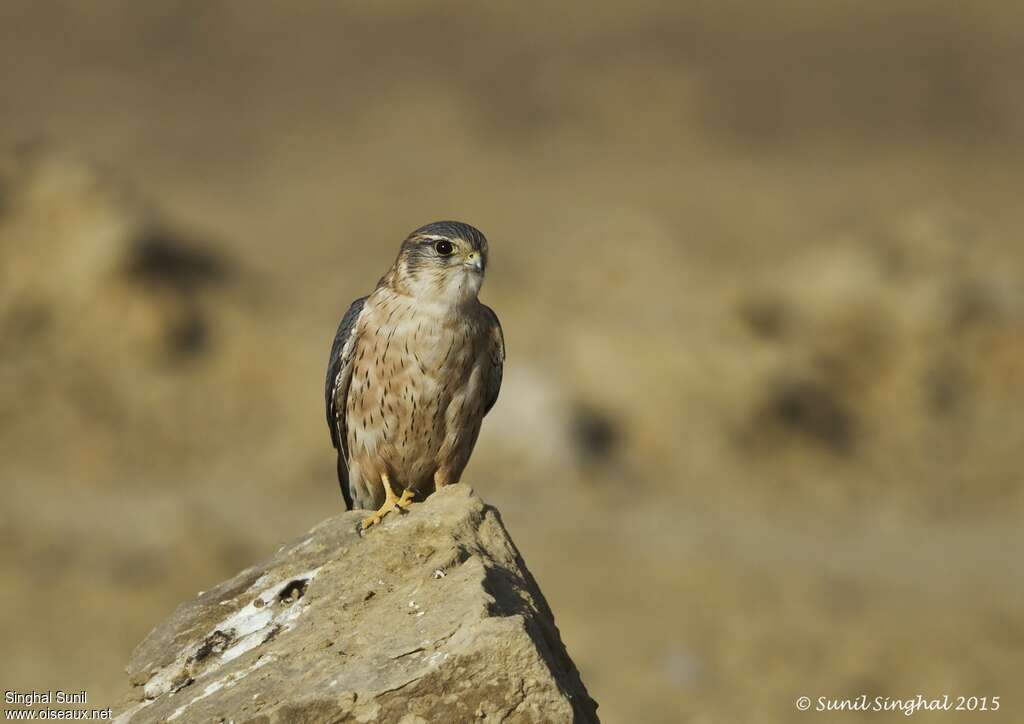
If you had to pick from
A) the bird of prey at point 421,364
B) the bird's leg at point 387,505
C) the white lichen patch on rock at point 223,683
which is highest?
the bird of prey at point 421,364

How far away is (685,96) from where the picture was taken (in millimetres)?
34625

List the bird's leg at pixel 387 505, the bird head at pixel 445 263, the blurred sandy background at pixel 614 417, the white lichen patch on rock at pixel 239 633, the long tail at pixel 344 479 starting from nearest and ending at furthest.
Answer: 1. the white lichen patch on rock at pixel 239 633
2. the bird's leg at pixel 387 505
3. the bird head at pixel 445 263
4. the long tail at pixel 344 479
5. the blurred sandy background at pixel 614 417

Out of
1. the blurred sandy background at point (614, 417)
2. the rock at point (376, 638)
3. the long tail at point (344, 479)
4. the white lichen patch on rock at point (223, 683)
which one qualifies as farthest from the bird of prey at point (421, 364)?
the blurred sandy background at point (614, 417)

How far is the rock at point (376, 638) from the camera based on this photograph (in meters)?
4.78

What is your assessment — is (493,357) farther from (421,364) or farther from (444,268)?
(444,268)

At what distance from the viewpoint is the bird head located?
22.5 ft

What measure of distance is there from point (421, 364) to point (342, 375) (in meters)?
0.62

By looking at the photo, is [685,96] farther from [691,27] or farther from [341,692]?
[341,692]

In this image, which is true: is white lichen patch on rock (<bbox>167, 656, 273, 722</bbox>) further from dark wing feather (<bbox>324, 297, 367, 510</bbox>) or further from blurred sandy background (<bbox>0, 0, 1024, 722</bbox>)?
blurred sandy background (<bbox>0, 0, 1024, 722</bbox>)

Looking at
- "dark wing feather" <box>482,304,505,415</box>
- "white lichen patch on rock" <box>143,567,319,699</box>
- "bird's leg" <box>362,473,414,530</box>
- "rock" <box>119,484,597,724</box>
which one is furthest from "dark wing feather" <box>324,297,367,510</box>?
"white lichen patch on rock" <box>143,567,319,699</box>

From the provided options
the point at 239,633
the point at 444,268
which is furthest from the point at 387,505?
the point at 444,268

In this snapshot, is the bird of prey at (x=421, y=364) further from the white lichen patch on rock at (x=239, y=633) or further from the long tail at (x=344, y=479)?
the white lichen patch on rock at (x=239, y=633)

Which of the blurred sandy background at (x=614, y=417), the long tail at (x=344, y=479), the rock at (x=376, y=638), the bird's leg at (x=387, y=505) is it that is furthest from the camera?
the blurred sandy background at (x=614, y=417)

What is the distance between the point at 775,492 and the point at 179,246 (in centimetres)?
750
